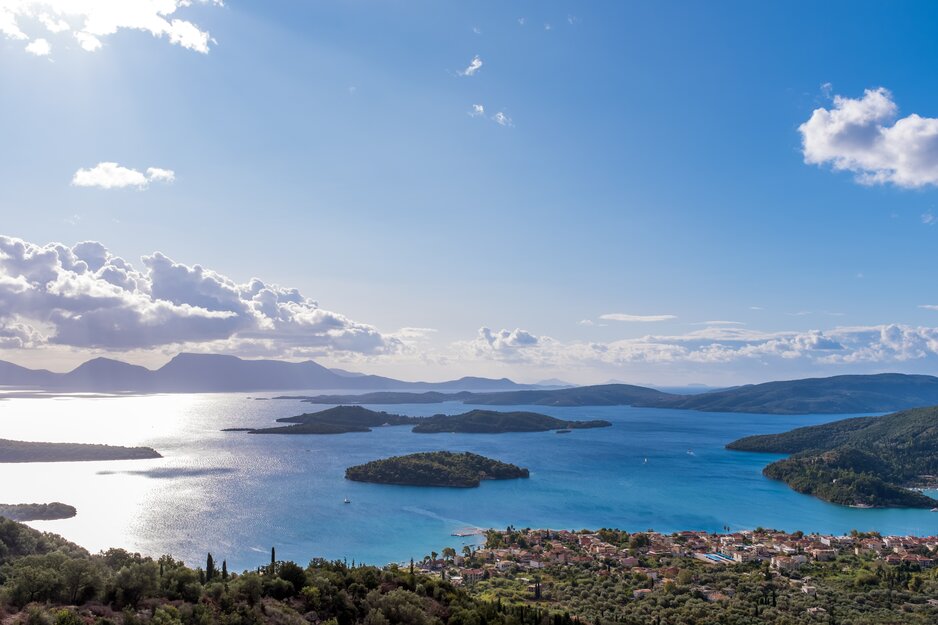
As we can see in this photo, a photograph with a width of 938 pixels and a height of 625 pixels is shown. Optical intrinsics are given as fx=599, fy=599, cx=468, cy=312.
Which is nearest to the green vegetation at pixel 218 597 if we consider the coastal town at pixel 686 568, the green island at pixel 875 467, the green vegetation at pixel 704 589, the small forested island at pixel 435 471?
the green vegetation at pixel 704 589

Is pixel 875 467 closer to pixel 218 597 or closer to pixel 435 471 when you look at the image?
pixel 435 471

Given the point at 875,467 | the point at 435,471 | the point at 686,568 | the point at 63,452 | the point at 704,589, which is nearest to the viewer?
the point at 704,589

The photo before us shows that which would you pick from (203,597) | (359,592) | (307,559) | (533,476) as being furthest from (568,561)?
(533,476)

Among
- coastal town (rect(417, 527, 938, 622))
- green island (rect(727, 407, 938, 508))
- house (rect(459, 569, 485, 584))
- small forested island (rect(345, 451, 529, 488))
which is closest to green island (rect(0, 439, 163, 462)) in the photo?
small forested island (rect(345, 451, 529, 488))

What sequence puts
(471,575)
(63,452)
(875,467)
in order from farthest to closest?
(63,452)
(875,467)
(471,575)

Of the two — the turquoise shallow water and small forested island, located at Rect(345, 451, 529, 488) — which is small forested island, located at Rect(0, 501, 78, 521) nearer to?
the turquoise shallow water

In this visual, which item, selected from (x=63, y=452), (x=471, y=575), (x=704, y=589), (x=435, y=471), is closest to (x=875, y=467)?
(x=435, y=471)
